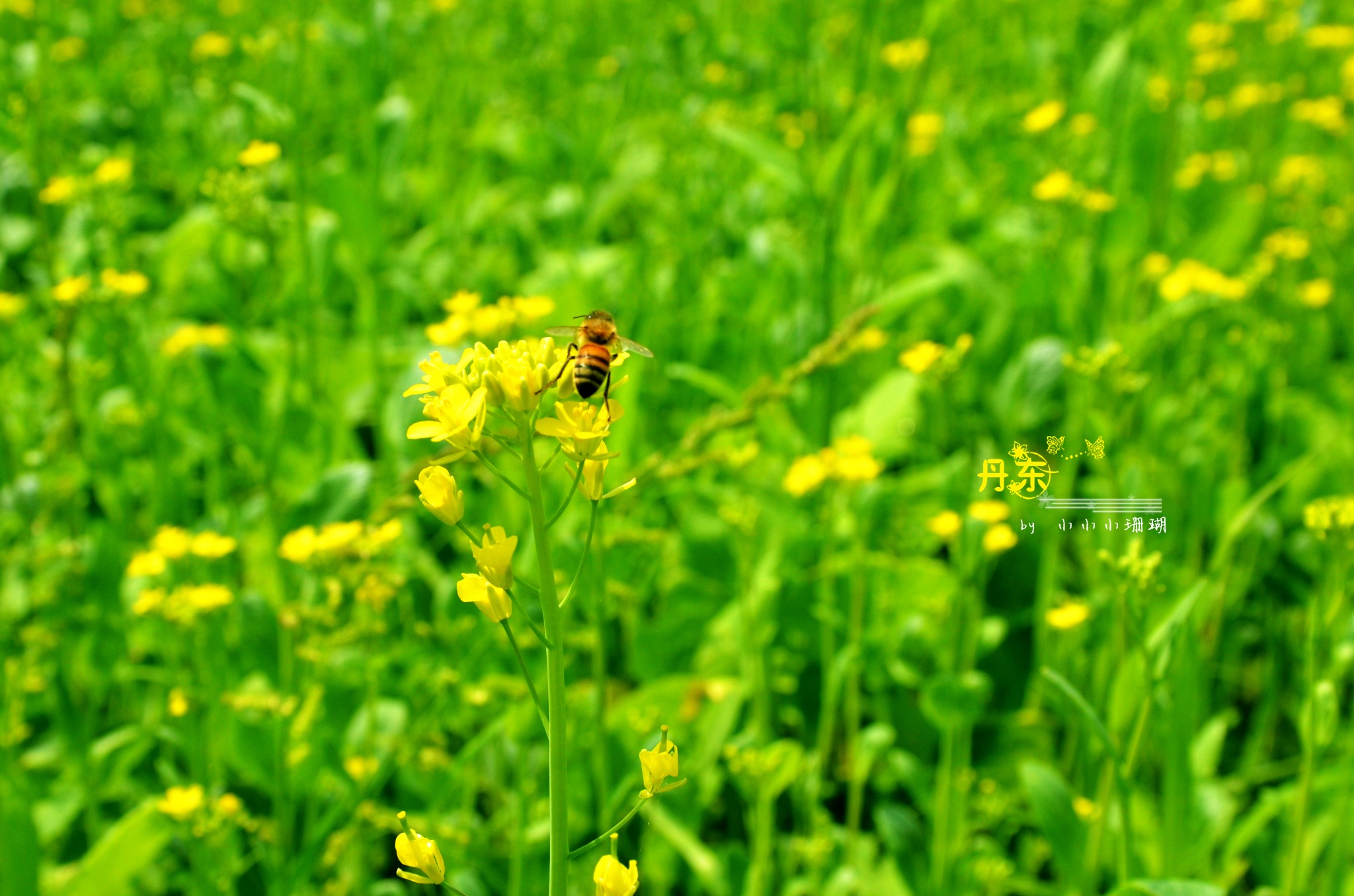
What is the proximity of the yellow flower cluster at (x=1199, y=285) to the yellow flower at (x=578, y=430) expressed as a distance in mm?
2258

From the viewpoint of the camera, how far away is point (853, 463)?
211 cm

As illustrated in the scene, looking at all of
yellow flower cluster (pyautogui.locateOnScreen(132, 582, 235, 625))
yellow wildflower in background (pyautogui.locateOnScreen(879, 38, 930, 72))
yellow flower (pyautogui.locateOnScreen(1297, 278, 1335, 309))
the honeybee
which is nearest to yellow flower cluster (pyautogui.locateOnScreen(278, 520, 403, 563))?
yellow flower cluster (pyautogui.locateOnScreen(132, 582, 235, 625))

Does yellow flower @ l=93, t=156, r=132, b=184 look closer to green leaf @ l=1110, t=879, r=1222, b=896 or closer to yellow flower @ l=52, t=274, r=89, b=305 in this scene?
yellow flower @ l=52, t=274, r=89, b=305

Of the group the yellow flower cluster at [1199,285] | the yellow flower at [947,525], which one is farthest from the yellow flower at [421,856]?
the yellow flower cluster at [1199,285]

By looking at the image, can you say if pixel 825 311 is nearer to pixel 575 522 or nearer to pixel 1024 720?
pixel 575 522

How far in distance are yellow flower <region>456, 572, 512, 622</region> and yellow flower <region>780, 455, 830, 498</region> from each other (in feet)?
4.10

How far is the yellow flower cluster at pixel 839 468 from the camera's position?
6.87ft

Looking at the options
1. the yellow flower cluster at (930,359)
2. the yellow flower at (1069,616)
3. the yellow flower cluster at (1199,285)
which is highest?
the yellow flower cluster at (1199,285)

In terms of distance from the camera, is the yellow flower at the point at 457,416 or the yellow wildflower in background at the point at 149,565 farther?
the yellow wildflower in background at the point at 149,565

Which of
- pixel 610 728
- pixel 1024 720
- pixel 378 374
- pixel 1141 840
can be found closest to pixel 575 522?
pixel 610 728

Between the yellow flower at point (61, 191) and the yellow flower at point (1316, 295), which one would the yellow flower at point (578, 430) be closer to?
the yellow flower at point (61, 191)

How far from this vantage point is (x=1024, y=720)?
7.84 feet

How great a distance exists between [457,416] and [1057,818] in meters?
1.15

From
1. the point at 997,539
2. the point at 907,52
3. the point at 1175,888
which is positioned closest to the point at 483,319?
the point at 997,539
